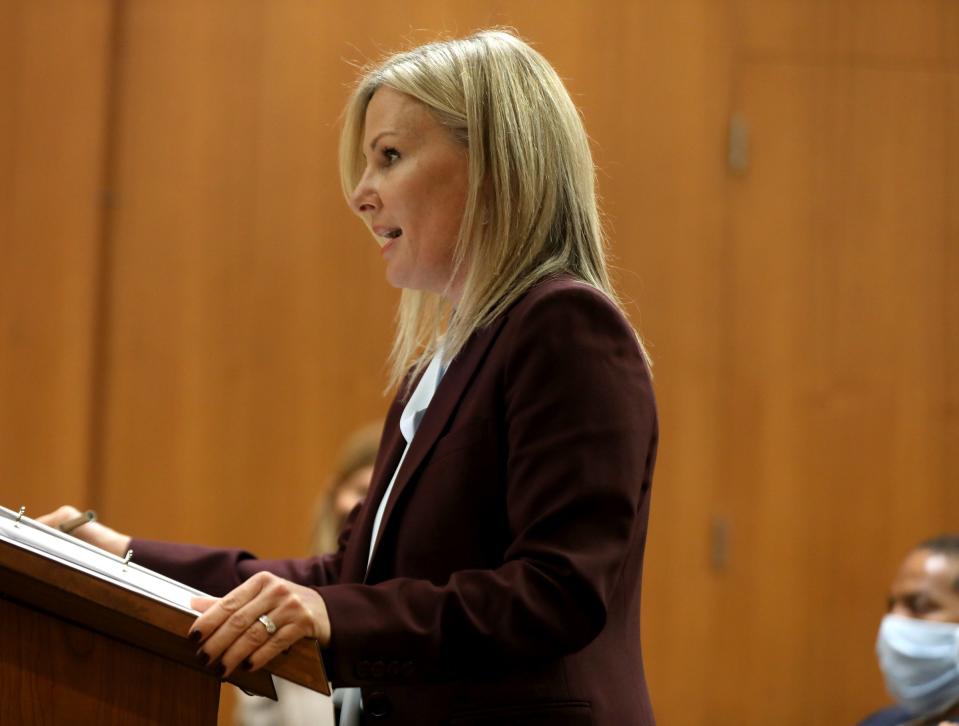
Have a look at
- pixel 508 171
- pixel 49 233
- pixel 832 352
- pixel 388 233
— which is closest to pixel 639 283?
pixel 832 352

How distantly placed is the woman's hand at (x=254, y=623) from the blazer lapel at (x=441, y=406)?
8.7 inches

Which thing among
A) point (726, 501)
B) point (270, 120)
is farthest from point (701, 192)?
point (270, 120)

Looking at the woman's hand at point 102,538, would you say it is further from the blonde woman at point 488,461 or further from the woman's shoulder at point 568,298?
the woman's shoulder at point 568,298

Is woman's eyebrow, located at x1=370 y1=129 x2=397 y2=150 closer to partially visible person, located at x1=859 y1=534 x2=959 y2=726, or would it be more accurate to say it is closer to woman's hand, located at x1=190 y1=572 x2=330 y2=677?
woman's hand, located at x1=190 y1=572 x2=330 y2=677

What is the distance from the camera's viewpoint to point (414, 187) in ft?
4.80

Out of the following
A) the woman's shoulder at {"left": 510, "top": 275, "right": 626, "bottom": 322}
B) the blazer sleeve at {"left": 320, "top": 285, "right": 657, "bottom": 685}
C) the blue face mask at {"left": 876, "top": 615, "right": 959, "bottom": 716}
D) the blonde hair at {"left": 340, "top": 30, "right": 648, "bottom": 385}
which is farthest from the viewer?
the blue face mask at {"left": 876, "top": 615, "right": 959, "bottom": 716}

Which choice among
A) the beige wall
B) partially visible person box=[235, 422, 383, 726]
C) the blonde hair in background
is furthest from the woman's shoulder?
the beige wall

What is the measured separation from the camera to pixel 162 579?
1.20 m

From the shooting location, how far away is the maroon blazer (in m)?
1.17

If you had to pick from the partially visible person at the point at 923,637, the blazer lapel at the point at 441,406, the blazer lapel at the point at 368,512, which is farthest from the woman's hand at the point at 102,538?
the partially visible person at the point at 923,637

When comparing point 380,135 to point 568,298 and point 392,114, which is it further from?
point 568,298

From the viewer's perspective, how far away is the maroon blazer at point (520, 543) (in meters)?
1.17

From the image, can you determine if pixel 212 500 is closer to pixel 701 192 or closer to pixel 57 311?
pixel 57 311

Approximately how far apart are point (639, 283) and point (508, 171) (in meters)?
2.45
